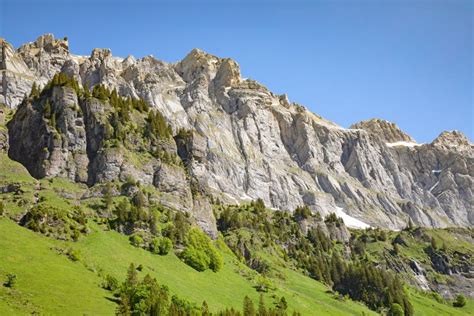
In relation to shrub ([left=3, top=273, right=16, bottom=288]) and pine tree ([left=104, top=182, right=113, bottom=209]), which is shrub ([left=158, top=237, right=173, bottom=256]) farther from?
shrub ([left=3, top=273, right=16, bottom=288])

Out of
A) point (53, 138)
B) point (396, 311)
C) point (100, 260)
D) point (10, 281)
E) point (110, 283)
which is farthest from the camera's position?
point (396, 311)

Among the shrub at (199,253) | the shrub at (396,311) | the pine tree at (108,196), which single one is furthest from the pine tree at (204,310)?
the shrub at (396,311)

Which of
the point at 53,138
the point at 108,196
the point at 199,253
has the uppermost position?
the point at 53,138

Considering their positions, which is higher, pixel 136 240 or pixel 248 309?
pixel 136 240

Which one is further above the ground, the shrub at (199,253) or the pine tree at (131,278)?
the shrub at (199,253)

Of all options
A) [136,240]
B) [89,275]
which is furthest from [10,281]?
[136,240]

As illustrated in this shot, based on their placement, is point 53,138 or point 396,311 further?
point 396,311

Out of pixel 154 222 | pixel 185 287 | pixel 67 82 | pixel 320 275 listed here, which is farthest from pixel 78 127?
pixel 320 275

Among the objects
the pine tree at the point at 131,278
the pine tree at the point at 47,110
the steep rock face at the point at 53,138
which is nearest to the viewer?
the pine tree at the point at 131,278

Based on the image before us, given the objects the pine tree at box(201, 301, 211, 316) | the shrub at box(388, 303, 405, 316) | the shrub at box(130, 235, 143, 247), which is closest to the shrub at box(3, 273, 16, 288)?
the pine tree at box(201, 301, 211, 316)

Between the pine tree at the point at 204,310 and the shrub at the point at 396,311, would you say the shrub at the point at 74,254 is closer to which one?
the pine tree at the point at 204,310

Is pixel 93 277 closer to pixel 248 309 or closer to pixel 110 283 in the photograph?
pixel 110 283

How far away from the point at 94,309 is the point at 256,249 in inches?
4445

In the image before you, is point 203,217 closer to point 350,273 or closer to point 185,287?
point 185,287
